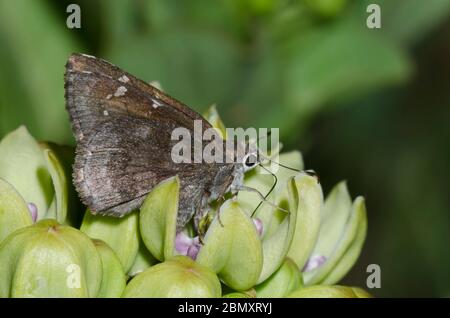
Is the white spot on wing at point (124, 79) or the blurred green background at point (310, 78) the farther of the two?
the blurred green background at point (310, 78)

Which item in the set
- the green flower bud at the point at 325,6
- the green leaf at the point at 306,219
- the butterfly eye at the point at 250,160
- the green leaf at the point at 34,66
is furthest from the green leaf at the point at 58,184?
the green flower bud at the point at 325,6

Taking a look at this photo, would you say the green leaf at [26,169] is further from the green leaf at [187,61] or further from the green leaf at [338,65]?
the green leaf at [338,65]

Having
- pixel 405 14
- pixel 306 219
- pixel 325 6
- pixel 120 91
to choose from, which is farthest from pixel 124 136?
pixel 405 14

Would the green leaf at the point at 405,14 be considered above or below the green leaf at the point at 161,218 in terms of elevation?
above

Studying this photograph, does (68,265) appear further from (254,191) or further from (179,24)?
(179,24)

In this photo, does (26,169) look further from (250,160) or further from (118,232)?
(250,160)
